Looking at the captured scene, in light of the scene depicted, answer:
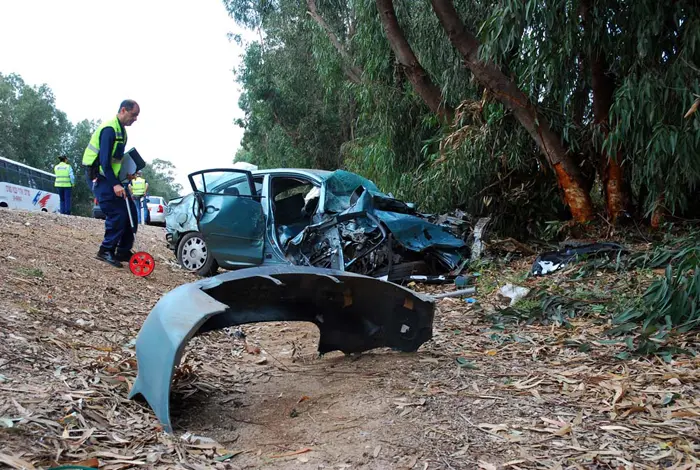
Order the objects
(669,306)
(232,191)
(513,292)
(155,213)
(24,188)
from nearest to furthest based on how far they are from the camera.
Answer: (669,306)
(513,292)
(232,191)
(24,188)
(155,213)

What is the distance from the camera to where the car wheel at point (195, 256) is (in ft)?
27.2

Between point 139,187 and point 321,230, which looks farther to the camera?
point 139,187

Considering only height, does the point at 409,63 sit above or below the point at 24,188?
above

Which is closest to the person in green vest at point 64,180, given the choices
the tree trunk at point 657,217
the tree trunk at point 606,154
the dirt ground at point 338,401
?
the dirt ground at point 338,401

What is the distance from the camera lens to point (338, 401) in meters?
3.19

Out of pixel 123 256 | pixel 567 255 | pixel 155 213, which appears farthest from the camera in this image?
pixel 155 213

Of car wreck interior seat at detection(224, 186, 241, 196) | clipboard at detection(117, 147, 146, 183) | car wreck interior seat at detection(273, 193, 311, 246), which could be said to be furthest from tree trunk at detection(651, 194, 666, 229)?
clipboard at detection(117, 147, 146, 183)

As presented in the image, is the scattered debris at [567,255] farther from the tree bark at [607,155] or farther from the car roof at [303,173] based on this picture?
the car roof at [303,173]

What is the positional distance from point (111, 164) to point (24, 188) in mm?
19479

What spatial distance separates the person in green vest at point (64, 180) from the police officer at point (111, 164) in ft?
32.1

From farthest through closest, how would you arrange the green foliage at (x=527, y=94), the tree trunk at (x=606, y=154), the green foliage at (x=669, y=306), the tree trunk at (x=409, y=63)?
the tree trunk at (x=409, y=63)
the tree trunk at (x=606, y=154)
the green foliage at (x=527, y=94)
the green foliage at (x=669, y=306)

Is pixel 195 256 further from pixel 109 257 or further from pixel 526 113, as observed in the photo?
pixel 526 113

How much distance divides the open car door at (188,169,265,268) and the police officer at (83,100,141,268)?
1134 mm

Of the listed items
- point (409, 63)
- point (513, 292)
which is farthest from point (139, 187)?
point (513, 292)
